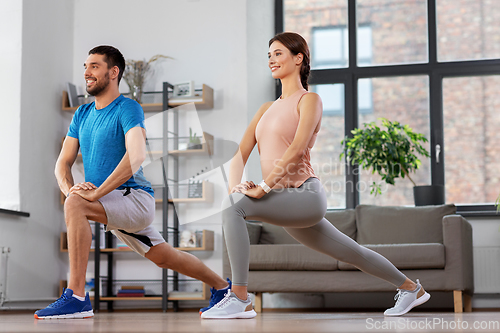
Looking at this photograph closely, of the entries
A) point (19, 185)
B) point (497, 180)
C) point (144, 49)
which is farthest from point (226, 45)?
point (497, 180)

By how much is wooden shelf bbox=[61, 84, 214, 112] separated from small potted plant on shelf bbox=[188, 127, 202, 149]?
0.24 m

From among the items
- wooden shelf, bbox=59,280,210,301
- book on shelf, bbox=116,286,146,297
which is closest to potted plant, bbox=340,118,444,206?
wooden shelf, bbox=59,280,210,301

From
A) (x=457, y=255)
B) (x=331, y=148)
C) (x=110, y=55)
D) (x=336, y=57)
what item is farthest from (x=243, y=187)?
(x=336, y=57)

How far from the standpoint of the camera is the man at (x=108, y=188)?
6.87 ft

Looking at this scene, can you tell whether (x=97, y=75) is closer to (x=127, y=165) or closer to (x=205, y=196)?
(x=127, y=165)

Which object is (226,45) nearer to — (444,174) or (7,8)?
(7,8)

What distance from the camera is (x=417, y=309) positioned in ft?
14.3

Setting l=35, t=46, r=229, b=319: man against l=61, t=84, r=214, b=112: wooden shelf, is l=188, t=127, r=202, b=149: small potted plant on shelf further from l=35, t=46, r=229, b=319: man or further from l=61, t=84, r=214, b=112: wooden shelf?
l=35, t=46, r=229, b=319: man

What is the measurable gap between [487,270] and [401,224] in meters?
0.88

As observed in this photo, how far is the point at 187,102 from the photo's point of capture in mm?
4891

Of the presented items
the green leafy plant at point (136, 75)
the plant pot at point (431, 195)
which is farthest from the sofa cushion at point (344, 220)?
the green leafy plant at point (136, 75)

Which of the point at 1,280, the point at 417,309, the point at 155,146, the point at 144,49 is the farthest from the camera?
the point at 144,49

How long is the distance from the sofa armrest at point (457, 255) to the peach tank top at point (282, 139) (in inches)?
76.7

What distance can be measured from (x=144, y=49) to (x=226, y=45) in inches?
30.1
